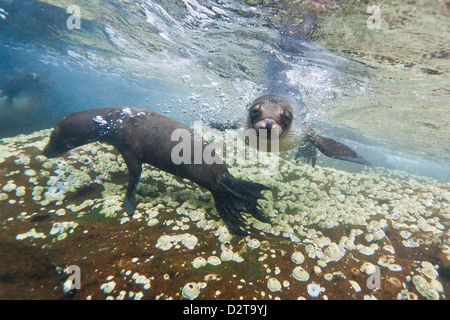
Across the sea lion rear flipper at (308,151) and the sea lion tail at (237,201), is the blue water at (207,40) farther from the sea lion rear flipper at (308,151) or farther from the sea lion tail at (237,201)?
the sea lion tail at (237,201)

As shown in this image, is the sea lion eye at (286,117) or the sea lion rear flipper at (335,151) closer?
the sea lion eye at (286,117)

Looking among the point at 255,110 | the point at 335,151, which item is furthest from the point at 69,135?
the point at 335,151

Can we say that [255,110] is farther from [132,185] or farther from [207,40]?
[207,40]

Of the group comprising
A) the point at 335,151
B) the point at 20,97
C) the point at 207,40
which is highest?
the point at 207,40

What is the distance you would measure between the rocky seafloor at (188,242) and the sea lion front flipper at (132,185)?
0.18 m

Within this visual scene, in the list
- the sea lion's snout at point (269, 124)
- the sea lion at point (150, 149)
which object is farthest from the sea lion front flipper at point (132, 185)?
the sea lion's snout at point (269, 124)

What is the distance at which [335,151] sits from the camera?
4.84 meters

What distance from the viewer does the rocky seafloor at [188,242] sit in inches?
101

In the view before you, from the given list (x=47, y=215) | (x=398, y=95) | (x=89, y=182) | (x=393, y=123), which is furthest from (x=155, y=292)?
(x=393, y=123)

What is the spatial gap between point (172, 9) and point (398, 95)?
11128mm

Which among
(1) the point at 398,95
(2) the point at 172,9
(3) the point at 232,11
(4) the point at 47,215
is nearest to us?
(4) the point at 47,215

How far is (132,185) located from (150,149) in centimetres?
90

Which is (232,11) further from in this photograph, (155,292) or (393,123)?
(393,123)
